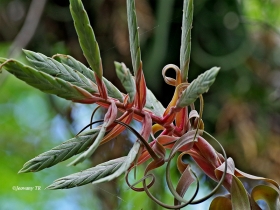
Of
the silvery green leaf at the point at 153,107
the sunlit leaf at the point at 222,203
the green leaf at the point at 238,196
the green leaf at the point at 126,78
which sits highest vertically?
the green leaf at the point at 126,78

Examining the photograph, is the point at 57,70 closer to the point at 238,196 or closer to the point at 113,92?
the point at 113,92

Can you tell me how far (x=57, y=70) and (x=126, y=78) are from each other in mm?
62

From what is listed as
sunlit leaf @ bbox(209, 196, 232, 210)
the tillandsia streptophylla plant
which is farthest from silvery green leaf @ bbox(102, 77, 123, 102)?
sunlit leaf @ bbox(209, 196, 232, 210)

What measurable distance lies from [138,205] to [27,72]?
550 millimetres

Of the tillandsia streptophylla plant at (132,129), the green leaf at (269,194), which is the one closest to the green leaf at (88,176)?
the tillandsia streptophylla plant at (132,129)

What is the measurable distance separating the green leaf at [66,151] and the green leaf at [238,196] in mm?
100

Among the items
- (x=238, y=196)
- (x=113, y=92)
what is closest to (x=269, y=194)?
(x=238, y=196)

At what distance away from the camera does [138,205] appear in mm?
724

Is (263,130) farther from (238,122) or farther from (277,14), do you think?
(277,14)

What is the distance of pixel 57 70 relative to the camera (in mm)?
263

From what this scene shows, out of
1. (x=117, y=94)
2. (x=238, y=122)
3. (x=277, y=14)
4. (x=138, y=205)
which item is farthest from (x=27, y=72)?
(x=277, y=14)

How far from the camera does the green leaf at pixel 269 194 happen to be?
28 cm

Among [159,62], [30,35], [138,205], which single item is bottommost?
[138,205]

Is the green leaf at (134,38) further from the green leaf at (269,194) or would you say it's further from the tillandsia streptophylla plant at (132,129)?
the green leaf at (269,194)
